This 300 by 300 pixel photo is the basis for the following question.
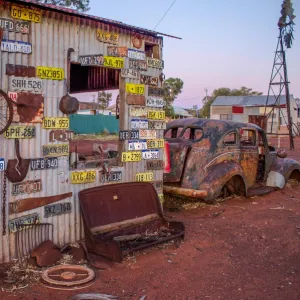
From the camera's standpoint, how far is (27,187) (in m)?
5.34

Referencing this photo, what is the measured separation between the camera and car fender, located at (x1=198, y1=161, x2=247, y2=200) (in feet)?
27.0

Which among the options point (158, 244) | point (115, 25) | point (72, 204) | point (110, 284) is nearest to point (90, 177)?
point (72, 204)

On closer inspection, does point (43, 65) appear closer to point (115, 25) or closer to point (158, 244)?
point (115, 25)

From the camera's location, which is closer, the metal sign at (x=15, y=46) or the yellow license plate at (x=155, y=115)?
the metal sign at (x=15, y=46)

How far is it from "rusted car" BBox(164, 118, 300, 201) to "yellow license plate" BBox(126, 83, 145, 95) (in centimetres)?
219

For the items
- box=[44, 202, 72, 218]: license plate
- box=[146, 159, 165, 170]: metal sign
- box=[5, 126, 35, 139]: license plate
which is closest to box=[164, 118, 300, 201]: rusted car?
box=[146, 159, 165, 170]: metal sign

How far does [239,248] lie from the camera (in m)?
6.21

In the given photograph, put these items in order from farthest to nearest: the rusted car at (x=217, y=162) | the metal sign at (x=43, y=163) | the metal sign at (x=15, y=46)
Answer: the rusted car at (x=217, y=162) → the metal sign at (x=43, y=163) → the metal sign at (x=15, y=46)

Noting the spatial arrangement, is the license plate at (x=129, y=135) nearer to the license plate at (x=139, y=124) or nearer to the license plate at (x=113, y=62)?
the license plate at (x=139, y=124)

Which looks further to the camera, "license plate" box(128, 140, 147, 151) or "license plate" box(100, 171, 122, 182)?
"license plate" box(128, 140, 147, 151)

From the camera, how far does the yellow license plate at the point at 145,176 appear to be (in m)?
6.75

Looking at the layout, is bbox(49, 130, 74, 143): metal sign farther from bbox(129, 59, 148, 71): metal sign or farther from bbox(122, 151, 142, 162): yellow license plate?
bbox(129, 59, 148, 71): metal sign

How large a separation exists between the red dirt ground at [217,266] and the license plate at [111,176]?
1.26m

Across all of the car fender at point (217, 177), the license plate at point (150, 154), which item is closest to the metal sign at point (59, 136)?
the license plate at point (150, 154)
